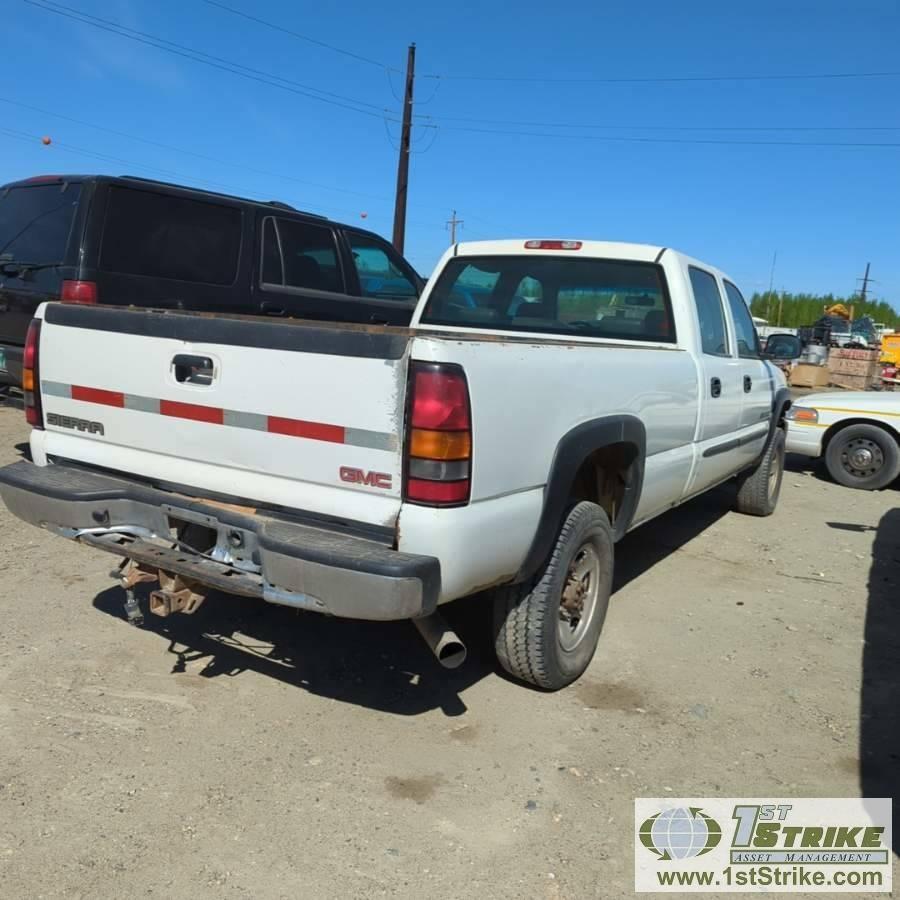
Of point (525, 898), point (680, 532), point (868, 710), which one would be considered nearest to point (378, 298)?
point (680, 532)

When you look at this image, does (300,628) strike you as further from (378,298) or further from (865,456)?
(865,456)

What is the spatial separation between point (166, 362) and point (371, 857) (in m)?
1.82

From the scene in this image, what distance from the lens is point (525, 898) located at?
2314 mm

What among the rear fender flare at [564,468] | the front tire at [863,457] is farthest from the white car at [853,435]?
the rear fender flare at [564,468]

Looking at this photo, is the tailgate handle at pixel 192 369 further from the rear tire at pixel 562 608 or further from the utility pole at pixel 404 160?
the utility pole at pixel 404 160

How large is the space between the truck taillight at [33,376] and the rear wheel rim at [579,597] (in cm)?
235

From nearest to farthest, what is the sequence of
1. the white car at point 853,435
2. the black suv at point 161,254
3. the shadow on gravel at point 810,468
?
1. the black suv at point 161,254
2. the white car at point 853,435
3. the shadow on gravel at point 810,468

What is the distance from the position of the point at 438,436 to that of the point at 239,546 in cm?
84

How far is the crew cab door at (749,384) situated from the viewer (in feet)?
18.0

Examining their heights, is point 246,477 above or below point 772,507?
above

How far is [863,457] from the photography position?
8.47 meters

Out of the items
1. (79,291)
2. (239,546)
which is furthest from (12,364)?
(239,546)

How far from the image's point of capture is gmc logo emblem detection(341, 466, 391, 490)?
2582 millimetres

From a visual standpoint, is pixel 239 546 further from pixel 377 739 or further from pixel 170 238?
pixel 170 238
